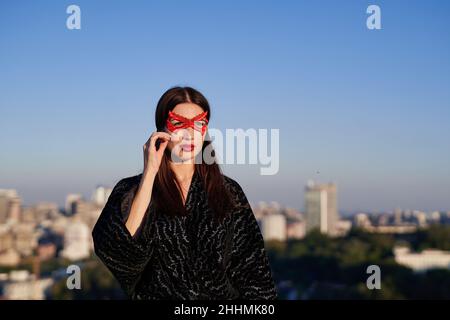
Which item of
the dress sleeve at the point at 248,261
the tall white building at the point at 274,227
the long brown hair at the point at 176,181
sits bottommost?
the tall white building at the point at 274,227

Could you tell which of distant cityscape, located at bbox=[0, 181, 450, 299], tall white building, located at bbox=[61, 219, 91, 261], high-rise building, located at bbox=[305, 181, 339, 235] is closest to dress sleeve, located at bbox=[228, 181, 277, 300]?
distant cityscape, located at bbox=[0, 181, 450, 299]

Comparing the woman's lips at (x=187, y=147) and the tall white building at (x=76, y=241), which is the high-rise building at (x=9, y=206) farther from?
the woman's lips at (x=187, y=147)

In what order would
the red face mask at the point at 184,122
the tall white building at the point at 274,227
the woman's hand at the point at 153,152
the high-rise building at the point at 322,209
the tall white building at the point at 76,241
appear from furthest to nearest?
the tall white building at the point at 274,227
the high-rise building at the point at 322,209
the tall white building at the point at 76,241
the red face mask at the point at 184,122
the woman's hand at the point at 153,152

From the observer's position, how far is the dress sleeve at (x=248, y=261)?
1611 mm

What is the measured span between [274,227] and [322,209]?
2.71 meters

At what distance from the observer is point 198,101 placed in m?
1.60

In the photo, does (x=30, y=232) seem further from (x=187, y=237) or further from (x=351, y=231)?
(x=187, y=237)

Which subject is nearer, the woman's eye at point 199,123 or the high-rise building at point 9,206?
the woman's eye at point 199,123

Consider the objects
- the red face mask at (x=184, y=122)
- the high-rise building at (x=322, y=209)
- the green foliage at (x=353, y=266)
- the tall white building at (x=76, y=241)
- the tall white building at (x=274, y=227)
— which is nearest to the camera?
the red face mask at (x=184, y=122)

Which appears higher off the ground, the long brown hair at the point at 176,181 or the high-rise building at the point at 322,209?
the long brown hair at the point at 176,181

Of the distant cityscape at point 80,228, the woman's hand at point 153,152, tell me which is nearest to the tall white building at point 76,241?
the distant cityscape at point 80,228

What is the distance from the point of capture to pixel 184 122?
1580 mm

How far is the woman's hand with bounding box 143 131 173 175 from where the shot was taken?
1477mm
